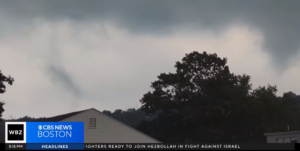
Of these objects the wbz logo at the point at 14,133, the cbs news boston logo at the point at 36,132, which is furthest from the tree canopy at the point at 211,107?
the wbz logo at the point at 14,133

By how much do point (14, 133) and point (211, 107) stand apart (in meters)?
67.6

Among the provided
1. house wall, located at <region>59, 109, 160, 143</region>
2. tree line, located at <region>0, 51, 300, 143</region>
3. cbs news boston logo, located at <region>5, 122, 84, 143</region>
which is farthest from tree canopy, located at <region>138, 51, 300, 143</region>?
cbs news boston logo, located at <region>5, 122, 84, 143</region>

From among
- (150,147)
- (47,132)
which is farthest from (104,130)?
(150,147)

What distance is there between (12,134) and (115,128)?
1432 inches

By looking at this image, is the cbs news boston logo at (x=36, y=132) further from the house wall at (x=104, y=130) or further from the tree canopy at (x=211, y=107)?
the tree canopy at (x=211, y=107)

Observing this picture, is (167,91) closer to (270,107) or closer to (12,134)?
(270,107)

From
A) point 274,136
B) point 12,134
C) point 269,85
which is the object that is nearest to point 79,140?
point 12,134

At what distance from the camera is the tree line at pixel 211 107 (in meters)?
96.4

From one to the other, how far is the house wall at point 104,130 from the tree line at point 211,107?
91.9 feet

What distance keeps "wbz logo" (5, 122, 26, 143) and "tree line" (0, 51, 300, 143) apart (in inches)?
2460

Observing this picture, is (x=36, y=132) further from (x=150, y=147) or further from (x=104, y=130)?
(x=104, y=130)

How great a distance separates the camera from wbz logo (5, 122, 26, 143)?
32.2 meters

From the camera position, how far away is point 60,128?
43.3 m

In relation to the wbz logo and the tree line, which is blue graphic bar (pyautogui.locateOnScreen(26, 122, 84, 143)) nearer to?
the wbz logo
